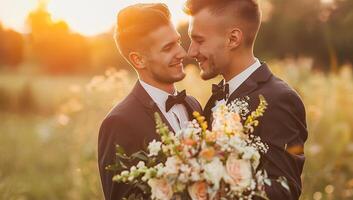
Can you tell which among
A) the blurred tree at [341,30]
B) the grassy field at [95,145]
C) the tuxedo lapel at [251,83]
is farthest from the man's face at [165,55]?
the blurred tree at [341,30]

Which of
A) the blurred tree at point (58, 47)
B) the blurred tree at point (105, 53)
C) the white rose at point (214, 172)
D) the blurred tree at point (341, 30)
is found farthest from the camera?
the blurred tree at point (105, 53)

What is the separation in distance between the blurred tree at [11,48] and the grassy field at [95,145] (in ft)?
24.6

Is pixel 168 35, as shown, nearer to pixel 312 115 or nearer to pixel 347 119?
pixel 312 115

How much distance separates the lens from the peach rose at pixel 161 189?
3.13 meters

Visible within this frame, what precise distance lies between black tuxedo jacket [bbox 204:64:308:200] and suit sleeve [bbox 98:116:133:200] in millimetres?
701

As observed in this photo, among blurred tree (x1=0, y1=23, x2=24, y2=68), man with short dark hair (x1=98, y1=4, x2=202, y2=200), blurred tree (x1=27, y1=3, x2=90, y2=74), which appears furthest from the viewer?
blurred tree (x1=27, y1=3, x2=90, y2=74)

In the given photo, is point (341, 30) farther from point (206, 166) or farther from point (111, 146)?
point (206, 166)

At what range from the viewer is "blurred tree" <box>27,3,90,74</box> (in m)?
24.4

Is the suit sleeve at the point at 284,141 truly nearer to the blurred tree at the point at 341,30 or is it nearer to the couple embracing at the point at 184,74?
the couple embracing at the point at 184,74

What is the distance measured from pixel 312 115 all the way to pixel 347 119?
3.11ft

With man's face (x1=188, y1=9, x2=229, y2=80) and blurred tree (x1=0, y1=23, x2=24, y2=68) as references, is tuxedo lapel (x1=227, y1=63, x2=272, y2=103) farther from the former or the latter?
blurred tree (x1=0, y1=23, x2=24, y2=68)

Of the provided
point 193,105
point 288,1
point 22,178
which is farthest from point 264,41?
point 193,105

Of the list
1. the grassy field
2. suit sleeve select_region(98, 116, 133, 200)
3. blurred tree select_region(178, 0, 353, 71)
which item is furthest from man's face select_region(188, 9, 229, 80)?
blurred tree select_region(178, 0, 353, 71)

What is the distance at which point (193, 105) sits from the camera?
4.39m
